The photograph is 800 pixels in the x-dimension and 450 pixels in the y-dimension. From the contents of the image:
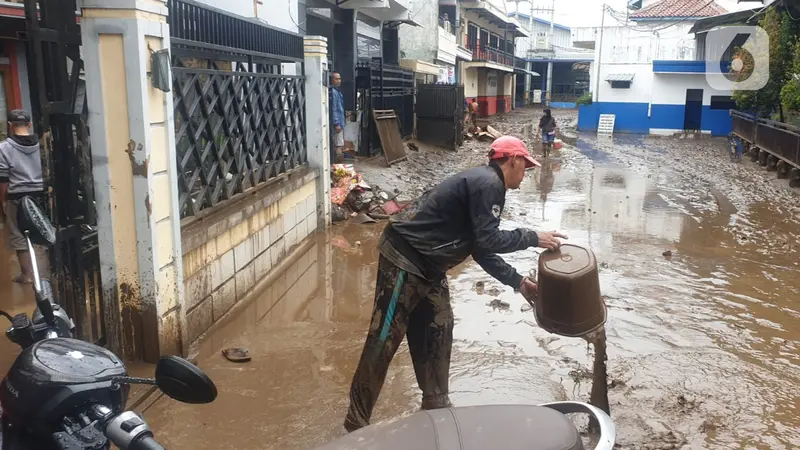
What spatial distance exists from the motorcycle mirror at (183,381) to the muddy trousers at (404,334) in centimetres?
178

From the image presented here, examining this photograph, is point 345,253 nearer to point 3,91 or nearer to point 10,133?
point 10,133

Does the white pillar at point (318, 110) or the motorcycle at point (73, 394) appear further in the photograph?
the white pillar at point (318, 110)

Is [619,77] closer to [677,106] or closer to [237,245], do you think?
[677,106]

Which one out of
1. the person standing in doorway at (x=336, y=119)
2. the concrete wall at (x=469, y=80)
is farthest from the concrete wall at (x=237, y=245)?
the concrete wall at (x=469, y=80)

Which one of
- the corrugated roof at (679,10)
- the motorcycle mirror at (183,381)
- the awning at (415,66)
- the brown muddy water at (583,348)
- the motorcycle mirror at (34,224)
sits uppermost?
the corrugated roof at (679,10)

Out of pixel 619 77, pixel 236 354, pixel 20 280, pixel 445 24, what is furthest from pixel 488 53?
pixel 236 354

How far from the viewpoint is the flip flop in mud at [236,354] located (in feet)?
15.6

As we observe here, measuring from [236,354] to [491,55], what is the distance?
123 ft

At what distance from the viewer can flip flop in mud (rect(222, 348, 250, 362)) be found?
477 cm

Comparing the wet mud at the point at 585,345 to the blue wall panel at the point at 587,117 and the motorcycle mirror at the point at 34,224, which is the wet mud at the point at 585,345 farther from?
the blue wall panel at the point at 587,117

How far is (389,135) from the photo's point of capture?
49.4 feet

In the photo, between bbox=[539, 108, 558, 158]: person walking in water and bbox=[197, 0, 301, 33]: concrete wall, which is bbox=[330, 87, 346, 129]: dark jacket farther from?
bbox=[539, 108, 558, 158]: person walking in water

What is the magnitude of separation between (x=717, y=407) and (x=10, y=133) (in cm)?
593

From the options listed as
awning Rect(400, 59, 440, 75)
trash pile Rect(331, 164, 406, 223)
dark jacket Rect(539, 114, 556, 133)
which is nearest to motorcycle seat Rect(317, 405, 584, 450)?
trash pile Rect(331, 164, 406, 223)
